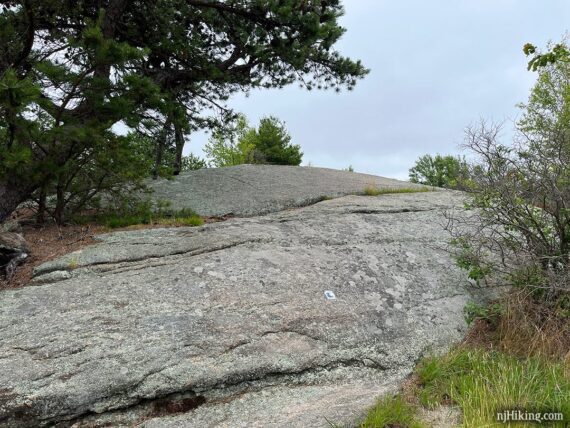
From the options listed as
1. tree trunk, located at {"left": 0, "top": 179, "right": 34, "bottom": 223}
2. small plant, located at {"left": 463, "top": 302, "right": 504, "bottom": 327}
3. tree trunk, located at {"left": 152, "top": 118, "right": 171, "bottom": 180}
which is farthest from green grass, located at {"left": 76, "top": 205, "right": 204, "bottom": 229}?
small plant, located at {"left": 463, "top": 302, "right": 504, "bottom": 327}

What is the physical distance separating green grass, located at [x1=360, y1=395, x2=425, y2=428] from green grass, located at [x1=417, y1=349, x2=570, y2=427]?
24 centimetres

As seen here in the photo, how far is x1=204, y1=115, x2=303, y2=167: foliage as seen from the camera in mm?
26422

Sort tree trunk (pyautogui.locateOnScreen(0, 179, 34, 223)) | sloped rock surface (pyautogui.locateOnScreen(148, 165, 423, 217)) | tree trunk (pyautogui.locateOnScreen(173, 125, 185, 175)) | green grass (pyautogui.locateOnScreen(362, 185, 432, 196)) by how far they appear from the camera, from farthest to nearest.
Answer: tree trunk (pyautogui.locateOnScreen(173, 125, 185, 175)) → green grass (pyautogui.locateOnScreen(362, 185, 432, 196)) → sloped rock surface (pyautogui.locateOnScreen(148, 165, 423, 217)) → tree trunk (pyautogui.locateOnScreen(0, 179, 34, 223))

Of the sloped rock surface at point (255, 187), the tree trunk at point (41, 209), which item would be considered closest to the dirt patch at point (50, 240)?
the tree trunk at point (41, 209)

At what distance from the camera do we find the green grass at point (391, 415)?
3080mm

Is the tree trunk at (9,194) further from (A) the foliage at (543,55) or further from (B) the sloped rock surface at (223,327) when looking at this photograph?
(A) the foliage at (543,55)

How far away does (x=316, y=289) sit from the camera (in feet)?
Answer: 15.4

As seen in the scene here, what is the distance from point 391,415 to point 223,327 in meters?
1.58

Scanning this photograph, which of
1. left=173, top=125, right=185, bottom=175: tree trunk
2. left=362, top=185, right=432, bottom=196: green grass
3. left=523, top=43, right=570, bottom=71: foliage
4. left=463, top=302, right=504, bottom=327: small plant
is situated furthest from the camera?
left=173, top=125, right=185, bottom=175: tree trunk

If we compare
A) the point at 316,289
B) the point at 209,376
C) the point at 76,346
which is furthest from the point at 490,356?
the point at 76,346

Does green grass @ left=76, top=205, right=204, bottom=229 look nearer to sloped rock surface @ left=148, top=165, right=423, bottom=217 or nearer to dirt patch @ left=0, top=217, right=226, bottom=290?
dirt patch @ left=0, top=217, right=226, bottom=290

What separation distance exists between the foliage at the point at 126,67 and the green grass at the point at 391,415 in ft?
14.7

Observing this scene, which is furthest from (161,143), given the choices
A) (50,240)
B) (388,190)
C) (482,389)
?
(482,389)

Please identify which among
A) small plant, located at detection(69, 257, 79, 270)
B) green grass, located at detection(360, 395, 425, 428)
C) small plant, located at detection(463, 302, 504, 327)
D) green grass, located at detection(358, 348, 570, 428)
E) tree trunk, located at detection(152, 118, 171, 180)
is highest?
tree trunk, located at detection(152, 118, 171, 180)
